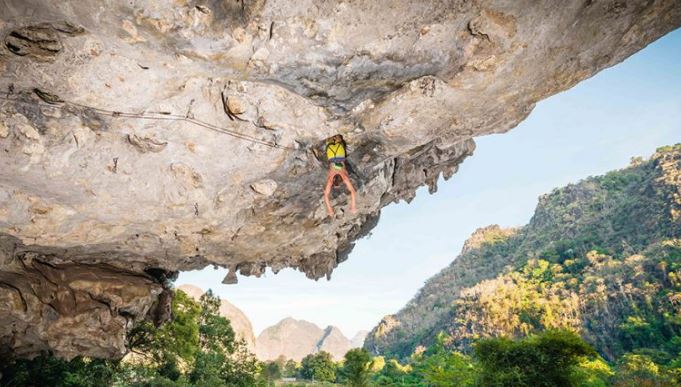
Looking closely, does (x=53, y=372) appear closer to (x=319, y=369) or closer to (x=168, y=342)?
(x=168, y=342)

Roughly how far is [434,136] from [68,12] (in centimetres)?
637

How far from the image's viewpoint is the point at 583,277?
195 ft

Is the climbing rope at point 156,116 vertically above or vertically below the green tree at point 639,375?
above

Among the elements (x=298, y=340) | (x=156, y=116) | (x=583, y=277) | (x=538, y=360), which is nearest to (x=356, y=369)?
(x=538, y=360)

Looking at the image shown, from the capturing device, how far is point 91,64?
16.2 ft

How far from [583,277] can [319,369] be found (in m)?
47.6

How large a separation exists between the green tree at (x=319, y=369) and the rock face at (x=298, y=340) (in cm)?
8601

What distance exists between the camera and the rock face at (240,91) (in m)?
4.54

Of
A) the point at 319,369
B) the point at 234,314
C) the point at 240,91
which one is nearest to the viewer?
the point at 240,91

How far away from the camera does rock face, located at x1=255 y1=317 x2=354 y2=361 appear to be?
13800cm

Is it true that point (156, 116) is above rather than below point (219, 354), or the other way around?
above

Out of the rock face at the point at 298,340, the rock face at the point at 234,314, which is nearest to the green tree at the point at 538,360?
the rock face at the point at 234,314

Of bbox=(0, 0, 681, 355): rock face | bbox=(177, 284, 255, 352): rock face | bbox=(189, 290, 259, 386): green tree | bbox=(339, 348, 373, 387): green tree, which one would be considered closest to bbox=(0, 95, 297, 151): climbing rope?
bbox=(0, 0, 681, 355): rock face

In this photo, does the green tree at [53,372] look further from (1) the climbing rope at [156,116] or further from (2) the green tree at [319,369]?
(2) the green tree at [319,369]
